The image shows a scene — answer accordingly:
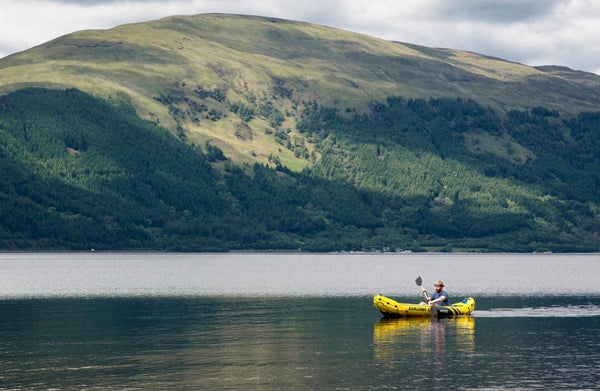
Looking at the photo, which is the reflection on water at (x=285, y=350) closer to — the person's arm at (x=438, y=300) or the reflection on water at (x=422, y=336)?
the reflection on water at (x=422, y=336)

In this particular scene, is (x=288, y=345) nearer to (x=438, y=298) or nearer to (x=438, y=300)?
(x=438, y=300)

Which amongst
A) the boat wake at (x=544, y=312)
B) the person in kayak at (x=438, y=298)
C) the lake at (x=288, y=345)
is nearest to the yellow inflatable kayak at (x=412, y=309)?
the person in kayak at (x=438, y=298)

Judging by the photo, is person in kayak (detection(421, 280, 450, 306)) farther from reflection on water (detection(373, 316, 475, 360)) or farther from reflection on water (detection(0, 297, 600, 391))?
reflection on water (detection(0, 297, 600, 391))

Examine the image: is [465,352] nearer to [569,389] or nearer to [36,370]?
[569,389]

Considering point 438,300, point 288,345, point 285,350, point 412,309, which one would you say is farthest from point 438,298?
point 285,350

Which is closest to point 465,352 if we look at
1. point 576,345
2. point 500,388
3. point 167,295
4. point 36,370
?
point 576,345

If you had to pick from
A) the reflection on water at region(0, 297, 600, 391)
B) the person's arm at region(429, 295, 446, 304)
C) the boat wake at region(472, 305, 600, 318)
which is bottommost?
the reflection on water at region(0, 297, 600, 391)

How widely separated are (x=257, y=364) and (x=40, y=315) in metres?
49.7

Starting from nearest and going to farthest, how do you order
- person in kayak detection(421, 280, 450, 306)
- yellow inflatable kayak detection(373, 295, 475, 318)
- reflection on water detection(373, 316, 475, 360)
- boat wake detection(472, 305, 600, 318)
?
reflection on water detection(373, 316, 475, 360) → person in kayak detection(421, 280, 450, 306) → yellow inflatable kayak detection(373, 295, 475, 318) → boat wake detection(472, 305, 600, 318)

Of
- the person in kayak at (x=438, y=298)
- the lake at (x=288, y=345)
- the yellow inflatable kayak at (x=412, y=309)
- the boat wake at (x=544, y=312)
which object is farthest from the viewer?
the boat wake at (x=544, y=312)

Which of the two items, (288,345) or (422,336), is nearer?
(288,345)

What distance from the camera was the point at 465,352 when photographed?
3088 inches

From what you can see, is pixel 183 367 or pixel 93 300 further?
pixel 93 300

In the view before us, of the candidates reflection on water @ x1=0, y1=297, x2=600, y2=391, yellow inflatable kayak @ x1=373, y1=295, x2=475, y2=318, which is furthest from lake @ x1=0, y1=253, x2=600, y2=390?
yellow inflatable kayak @ x1=373, y1=295, x2=475, y2=318
